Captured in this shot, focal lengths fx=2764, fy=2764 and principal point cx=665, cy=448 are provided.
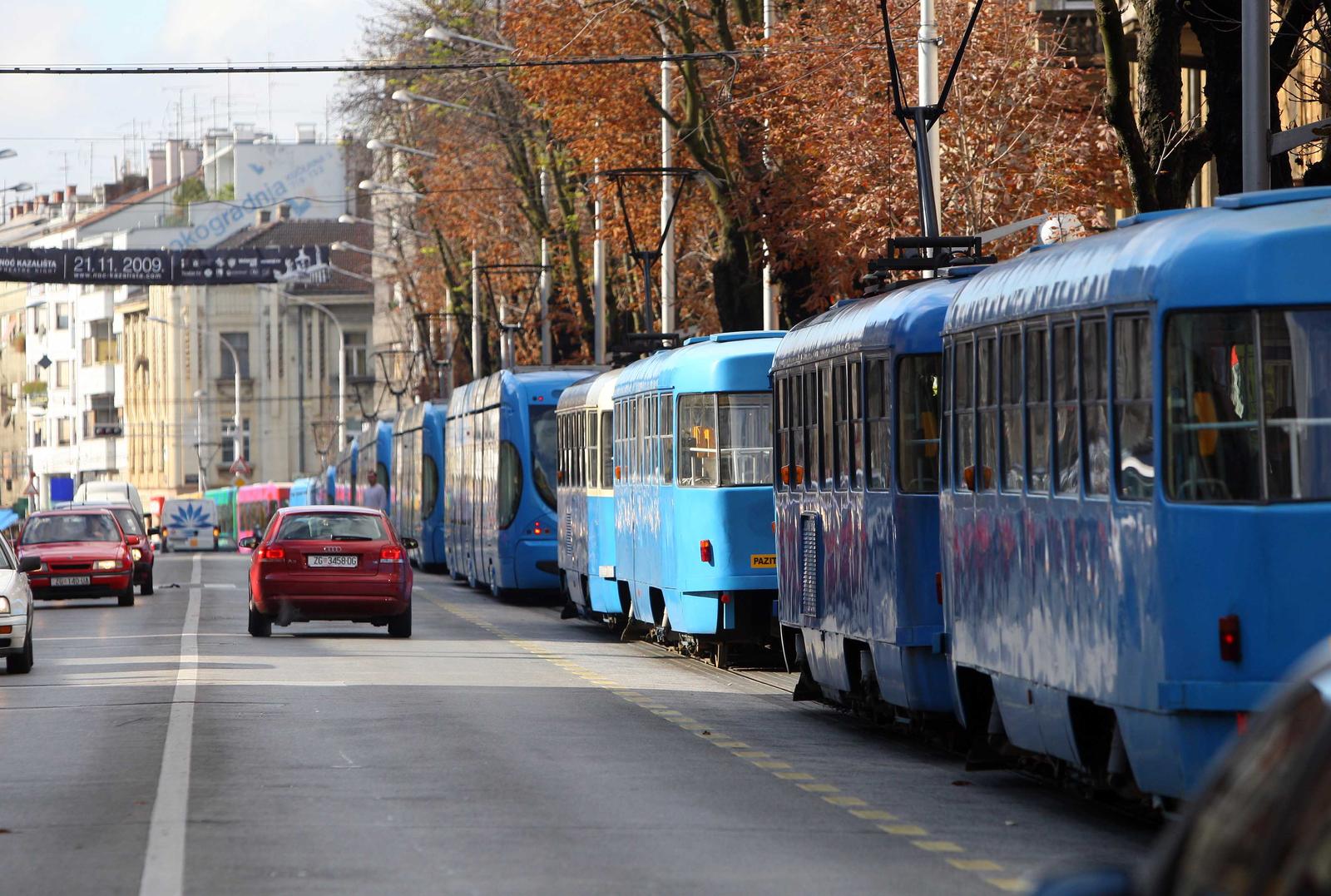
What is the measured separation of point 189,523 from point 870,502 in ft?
289

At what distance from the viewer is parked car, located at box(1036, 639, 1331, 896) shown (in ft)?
12.1

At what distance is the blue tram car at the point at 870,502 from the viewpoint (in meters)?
15.2

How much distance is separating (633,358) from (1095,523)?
20.0 m

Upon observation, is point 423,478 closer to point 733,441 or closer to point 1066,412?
point 733,441

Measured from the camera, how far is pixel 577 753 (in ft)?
49.8

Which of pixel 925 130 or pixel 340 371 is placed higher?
pixel 340 371

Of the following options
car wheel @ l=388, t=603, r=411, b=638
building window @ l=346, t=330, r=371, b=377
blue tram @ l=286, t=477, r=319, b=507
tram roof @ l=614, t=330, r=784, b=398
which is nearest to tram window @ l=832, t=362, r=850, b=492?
tram roof @ l=614, t=330, r=784, b=398

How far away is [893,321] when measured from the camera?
1559 centimetres

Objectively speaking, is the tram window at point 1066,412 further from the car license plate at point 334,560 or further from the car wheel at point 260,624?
the car wheel at point 260,624

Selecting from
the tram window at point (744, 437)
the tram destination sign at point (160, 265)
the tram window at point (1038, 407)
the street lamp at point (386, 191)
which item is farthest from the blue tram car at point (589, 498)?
the tram destination sign at point (160, 265)

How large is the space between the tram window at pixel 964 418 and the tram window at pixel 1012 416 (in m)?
0.60

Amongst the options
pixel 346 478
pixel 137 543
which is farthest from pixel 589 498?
pixel 346 478

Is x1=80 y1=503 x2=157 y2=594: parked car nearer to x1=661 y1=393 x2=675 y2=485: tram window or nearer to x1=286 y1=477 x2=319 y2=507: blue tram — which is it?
x1=661 y1=393 x2=675 y2=485: tram window

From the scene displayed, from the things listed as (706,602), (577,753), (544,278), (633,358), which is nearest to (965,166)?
(633,358)
